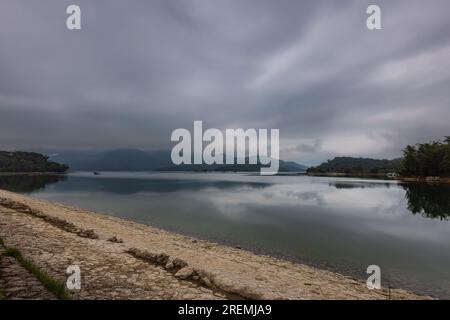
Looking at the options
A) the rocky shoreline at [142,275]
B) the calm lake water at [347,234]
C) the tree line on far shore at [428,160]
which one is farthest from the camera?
the tree line on far shore at [428,160]

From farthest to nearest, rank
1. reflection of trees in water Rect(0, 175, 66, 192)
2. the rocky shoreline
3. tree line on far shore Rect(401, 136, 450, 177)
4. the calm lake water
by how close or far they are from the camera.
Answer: tree line on far shore Rect(401, 136, 450, 177)
reflection of trees in water Rect(0, 175, 66, 192)
the calm lake water
the rocky shoreline

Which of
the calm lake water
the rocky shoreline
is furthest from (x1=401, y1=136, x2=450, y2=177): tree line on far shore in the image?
the rocky shoreline

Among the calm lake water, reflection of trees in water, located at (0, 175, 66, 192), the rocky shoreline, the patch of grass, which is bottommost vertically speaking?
the calm lake water

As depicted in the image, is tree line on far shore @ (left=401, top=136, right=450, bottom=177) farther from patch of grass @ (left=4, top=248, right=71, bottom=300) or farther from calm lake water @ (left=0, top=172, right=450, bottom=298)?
patch of grass @ (left=4, top=248, right=71, bottom=300)

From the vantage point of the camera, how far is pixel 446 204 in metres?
49.9

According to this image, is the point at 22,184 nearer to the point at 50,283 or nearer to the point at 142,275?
the point at 142,275

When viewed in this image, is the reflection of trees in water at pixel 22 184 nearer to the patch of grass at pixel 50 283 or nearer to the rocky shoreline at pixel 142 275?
the rocky shoreline at pixel 142 275

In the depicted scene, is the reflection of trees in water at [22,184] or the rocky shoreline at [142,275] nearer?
the rocky shoreline at [142,275]

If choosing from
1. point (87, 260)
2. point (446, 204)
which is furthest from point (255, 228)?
point (446, 204)

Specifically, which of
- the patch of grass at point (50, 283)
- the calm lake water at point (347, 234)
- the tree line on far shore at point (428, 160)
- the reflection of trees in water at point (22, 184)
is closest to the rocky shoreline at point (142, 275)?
the patch of grass at point (50, 283)

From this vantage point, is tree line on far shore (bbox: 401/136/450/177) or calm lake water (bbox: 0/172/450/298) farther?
tree line on far shore (bbox: 401/136/450/177)

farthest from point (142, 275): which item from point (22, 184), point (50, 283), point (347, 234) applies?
point (22, 184)

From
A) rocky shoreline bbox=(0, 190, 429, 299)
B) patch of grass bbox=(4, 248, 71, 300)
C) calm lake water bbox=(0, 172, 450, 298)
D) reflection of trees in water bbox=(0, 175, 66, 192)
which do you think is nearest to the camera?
patch of grass bbox=(4, 248, 71, 300)

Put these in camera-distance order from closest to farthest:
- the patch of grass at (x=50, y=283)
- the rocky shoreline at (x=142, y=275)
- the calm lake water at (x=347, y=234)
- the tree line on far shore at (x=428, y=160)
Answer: the patch of grass at (x=50, y=283) → the rocky shoreline at (x=142, y=275) → the calm lake water at (x=347, y=234) → the tree line on far shore at (x=428, y=160)
